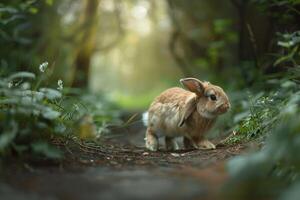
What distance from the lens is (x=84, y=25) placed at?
1162 cm

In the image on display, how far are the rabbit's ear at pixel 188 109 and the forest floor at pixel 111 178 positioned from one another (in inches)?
42.8

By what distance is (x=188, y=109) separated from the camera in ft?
18.8

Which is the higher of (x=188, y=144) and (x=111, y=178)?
(x=111, y=178)

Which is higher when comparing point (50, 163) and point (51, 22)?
point (51, 22)

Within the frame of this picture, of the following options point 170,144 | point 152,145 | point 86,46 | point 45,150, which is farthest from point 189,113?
point 86,46

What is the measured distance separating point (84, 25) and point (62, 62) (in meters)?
0.97

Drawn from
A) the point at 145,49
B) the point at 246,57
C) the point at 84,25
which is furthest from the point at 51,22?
the point at 145,49

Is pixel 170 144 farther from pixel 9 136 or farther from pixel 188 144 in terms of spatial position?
pixel 9 136

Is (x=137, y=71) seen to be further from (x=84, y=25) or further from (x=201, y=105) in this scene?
(x=201, y=105)

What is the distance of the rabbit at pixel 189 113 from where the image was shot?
18.3 ft

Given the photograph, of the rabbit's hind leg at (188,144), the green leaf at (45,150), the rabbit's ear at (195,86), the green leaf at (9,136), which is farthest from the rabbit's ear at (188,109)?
the green leaf at (9,136)

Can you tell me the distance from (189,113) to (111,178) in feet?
7.97

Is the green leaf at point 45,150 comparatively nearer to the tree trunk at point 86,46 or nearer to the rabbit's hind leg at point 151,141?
the rabbit's hind leg at point 151,141

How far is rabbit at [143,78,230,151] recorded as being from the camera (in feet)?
18.3
